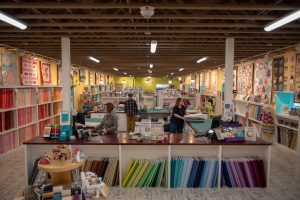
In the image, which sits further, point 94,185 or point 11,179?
point 11,179

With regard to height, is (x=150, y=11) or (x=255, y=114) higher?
(x=150, y=11)

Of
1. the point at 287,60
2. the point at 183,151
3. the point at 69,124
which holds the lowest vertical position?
the point at 183,151

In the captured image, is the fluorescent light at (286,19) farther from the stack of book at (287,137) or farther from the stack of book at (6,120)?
the stack of book at (6,120)

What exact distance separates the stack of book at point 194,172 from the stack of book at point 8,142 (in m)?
5.10

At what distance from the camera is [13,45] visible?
7441 millimetres

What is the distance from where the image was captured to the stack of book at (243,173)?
4.47 metres

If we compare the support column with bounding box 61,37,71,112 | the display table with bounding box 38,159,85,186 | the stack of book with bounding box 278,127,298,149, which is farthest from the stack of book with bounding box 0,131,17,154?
the stack of book with bounding box 278,127,298,149

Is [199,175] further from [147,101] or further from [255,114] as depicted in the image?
[147,101]

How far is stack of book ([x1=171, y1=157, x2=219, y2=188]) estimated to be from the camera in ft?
14.5

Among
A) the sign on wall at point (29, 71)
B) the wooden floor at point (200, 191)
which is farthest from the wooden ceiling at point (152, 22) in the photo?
the wooden floor at point (200, 191)

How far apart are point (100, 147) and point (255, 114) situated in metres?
7.03

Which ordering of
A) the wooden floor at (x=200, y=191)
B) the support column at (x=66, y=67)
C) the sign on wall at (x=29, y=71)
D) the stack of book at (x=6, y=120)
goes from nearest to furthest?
the wooden floor at (x=200, y=191), the support column at (x=66, y=67), the stack of book at (x=6, y=120), the sign on wall at (x=29, y=71)

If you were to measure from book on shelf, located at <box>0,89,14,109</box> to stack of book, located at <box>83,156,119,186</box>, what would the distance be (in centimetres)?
379

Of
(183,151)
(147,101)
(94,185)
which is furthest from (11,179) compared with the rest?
(147,101)
